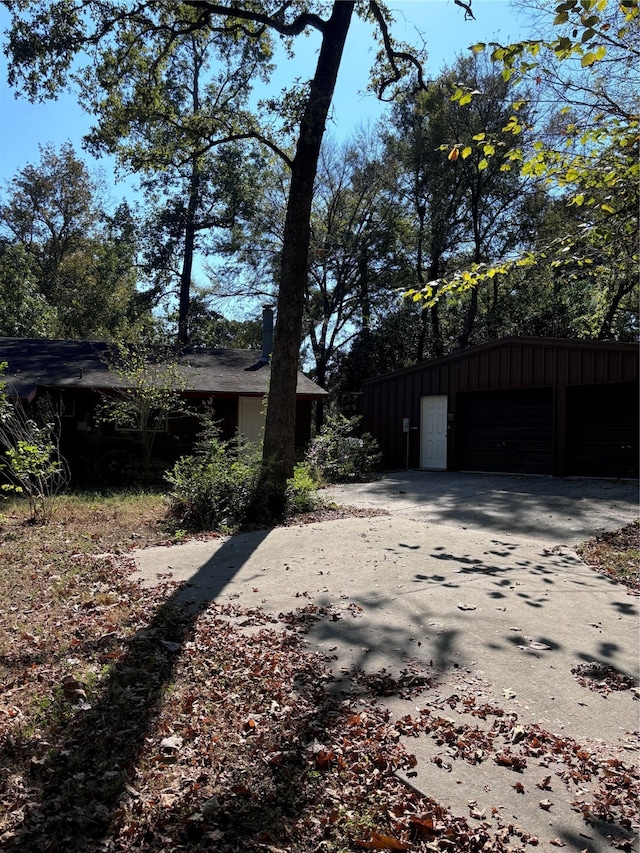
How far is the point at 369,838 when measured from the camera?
2.11 m

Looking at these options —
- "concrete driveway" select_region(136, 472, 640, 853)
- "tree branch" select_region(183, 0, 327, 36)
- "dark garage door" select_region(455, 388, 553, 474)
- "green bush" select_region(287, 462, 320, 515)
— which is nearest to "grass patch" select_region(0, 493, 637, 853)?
"concrete driveway" select_region(136, 472, 640, 853)

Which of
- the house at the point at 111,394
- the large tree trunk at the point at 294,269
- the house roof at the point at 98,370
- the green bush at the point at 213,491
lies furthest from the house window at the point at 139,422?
the large tree trunk at the point at 294,269

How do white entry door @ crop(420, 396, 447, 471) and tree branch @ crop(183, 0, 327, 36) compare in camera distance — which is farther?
white entry door @ crop(420, 396, 447, 471)

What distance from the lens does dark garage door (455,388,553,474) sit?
46.2ft

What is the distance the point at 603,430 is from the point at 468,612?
1020cm

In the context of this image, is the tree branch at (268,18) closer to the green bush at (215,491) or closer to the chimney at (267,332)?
the green bush at (215,491)

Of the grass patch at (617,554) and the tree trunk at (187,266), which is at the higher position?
the tree trunk at (187,266)

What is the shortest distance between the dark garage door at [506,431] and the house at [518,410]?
26 mm

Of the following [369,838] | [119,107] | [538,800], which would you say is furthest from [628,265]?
[119,107]

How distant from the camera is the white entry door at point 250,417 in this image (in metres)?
16.3

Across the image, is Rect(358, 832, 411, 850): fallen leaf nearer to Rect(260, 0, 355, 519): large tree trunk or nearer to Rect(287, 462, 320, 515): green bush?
Rect(287, 462, 320, 515): green bush

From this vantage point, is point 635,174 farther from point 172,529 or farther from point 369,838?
point 172,529

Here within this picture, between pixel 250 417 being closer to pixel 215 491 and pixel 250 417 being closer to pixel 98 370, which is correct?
pixel 98 370

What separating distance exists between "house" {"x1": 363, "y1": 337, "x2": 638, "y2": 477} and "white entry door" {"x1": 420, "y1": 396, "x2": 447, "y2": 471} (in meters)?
0.03
